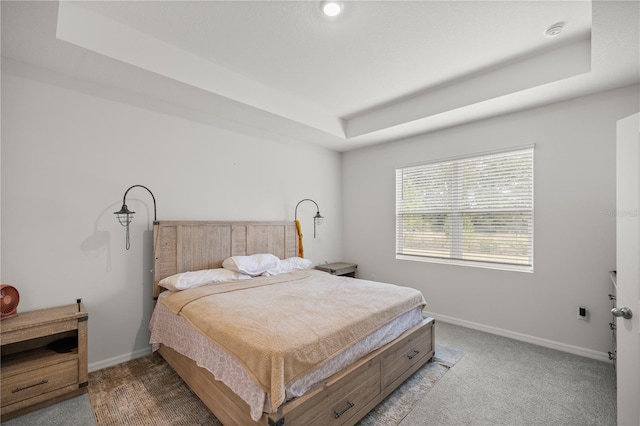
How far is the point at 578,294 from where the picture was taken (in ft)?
9.52

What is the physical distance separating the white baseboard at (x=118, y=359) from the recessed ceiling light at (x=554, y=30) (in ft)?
14.7

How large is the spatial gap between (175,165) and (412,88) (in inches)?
108

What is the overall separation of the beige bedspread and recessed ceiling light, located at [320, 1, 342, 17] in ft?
7.05

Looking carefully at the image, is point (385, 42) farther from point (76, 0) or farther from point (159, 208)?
point (159, 208)

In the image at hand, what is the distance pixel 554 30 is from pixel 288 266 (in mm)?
3340

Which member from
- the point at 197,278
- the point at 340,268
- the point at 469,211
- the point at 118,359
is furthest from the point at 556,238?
the point at 118,359

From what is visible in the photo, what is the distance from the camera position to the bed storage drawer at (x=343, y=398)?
1.58m

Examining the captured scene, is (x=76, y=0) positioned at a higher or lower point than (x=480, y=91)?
higher

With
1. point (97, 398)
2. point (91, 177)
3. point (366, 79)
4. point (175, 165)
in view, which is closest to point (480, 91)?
point (366, 79)

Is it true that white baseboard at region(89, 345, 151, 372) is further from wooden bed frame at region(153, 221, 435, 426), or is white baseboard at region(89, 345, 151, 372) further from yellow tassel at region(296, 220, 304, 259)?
yellow tassel at region(296, 220, 304, 259)

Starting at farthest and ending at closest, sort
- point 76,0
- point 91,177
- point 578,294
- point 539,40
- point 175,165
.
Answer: point 175,165 → point 578,294 → point 91,177 → point 539,40 → point 76,0

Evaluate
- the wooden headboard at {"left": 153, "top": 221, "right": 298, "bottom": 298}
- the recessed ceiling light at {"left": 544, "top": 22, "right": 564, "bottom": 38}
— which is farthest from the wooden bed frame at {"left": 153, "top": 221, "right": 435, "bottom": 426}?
the recessed ceiling light at {"left": 544, "top": 22, "right": 564, "bottom": 38}

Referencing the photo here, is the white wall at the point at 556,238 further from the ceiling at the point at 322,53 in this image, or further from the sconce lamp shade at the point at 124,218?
the sconce lamp shade at the point at 124,218

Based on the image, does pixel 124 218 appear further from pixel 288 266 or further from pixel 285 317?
pixel 285 317
